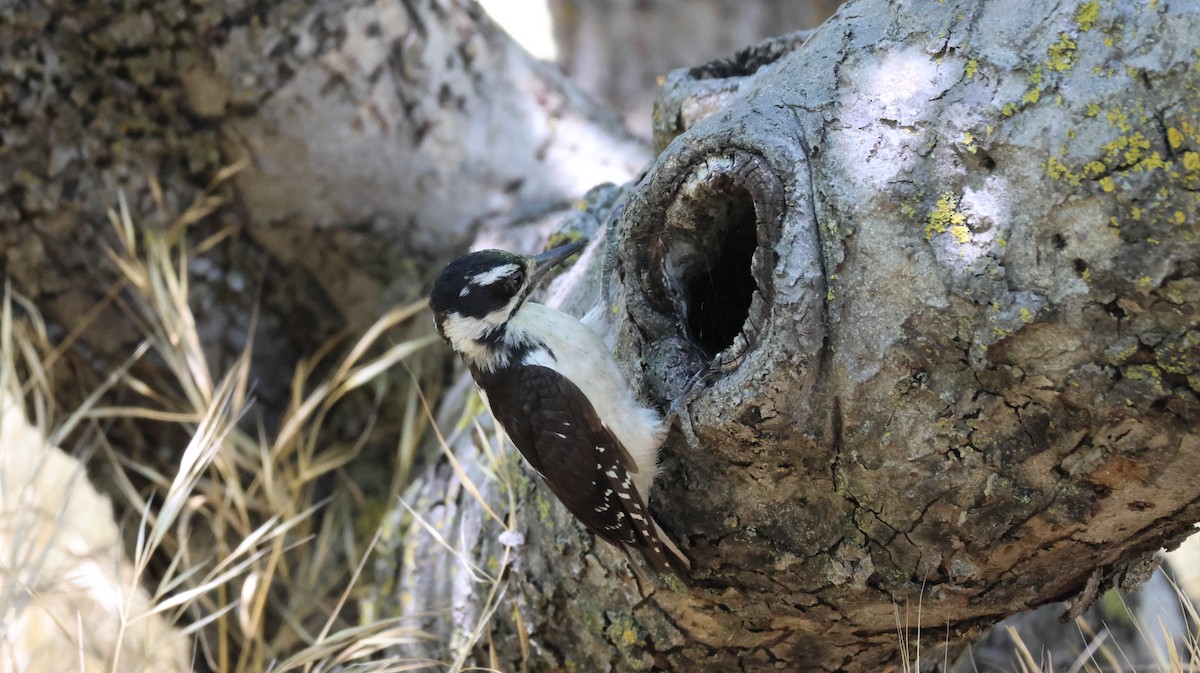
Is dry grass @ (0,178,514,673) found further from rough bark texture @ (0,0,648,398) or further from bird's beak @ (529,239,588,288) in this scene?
bird's beak @ (529,239,588,288)

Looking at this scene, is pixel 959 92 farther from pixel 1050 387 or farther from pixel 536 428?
pixel 536 428

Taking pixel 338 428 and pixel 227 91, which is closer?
pixel 227 91

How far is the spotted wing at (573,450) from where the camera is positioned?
2182 millimetres

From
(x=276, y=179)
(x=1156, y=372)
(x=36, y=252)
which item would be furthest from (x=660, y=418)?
(x=36, y=252)

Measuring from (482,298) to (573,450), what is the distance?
0.47m

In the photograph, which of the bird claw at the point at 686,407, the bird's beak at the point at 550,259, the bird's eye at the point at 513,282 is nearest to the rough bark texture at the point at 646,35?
the bird's beak at the point at 550,259

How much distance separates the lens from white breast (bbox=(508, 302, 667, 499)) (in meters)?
2.28

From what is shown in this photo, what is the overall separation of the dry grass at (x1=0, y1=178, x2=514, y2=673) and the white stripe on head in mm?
1062

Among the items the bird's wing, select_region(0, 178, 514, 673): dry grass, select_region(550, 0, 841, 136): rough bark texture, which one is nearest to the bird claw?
the bird's wing

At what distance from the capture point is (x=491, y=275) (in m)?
2.58

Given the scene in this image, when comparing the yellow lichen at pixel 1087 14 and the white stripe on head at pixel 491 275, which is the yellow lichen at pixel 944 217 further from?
the white stripe on head at pixel 491 275

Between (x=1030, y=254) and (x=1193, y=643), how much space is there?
1051 millimetres

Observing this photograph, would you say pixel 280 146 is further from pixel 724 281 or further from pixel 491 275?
pixel 724 281

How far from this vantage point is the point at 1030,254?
5.57 ft
